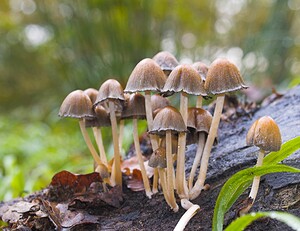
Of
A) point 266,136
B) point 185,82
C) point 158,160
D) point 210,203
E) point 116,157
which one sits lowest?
point 210,203

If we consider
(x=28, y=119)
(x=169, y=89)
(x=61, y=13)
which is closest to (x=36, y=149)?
(x=61, y=13)

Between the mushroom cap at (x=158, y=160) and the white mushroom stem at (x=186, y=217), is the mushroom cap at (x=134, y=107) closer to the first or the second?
the mushroom cap at (x=158, y=160)

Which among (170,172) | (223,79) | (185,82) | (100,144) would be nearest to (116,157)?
(100,144)

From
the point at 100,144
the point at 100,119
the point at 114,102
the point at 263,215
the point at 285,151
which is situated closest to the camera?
the point at 263,215

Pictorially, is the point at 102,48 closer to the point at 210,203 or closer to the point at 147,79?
the point at 147,79

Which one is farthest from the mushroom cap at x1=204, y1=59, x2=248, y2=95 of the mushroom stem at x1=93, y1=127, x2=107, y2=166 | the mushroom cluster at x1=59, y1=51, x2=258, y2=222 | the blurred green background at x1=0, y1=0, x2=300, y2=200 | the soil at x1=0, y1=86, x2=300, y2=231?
the blurred green background at x1=0, y1=0, x2=300, y2=200

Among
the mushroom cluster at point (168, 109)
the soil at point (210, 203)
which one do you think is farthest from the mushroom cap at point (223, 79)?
the soil at point (210, 203)
